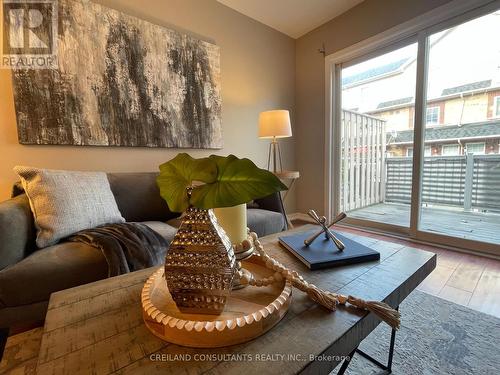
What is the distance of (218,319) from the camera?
1.56 ft

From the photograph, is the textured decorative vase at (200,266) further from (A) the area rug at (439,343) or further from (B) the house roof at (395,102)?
(B) the house roof at (395,102)

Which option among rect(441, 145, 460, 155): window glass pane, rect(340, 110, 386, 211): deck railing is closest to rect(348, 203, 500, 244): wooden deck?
rect(340, 110, 386, 211): deck railing

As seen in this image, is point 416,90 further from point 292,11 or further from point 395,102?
point 292,11

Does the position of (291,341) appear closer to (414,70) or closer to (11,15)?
(11,15)

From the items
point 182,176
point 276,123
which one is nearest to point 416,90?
point 276,123

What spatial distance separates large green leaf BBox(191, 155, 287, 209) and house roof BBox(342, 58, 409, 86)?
8.67 feet

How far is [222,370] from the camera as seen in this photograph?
1.24 feet

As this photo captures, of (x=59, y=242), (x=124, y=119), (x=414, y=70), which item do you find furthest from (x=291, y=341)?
(x=414, y=70)

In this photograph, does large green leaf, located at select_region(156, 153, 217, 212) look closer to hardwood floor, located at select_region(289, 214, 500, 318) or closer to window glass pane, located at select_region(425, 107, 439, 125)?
hardwood floor, located at select_region(289, 214, 500, 318)

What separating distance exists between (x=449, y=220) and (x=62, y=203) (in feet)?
9.72

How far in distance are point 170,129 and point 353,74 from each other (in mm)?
2116

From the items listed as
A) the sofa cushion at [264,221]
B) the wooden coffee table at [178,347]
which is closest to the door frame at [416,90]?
the sofa cushion at [264,221]

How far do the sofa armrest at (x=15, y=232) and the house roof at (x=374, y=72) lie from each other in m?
3.03

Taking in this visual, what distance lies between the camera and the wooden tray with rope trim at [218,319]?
0.43 metres
